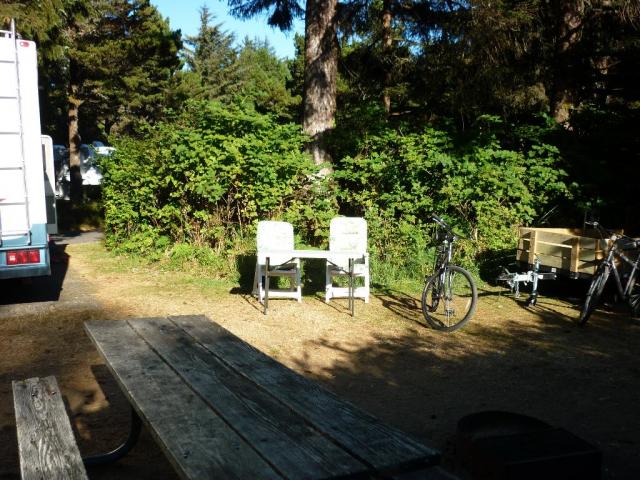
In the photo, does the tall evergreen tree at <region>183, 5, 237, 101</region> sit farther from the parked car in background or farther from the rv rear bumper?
the rv rear bumper

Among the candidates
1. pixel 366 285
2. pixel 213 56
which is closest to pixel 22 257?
pixel 366 285

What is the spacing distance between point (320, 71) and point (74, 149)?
14.5m

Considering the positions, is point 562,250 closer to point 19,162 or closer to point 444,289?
point 444,289

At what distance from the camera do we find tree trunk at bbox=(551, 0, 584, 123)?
1162 cm

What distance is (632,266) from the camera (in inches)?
285

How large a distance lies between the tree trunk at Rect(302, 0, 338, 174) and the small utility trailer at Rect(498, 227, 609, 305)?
392 centimetres

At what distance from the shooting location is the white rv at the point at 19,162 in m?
6.71

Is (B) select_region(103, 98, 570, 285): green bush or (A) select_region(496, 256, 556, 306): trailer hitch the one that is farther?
(B) select_region(103, 98, 570, 285): green bush

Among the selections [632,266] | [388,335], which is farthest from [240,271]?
[632,266]

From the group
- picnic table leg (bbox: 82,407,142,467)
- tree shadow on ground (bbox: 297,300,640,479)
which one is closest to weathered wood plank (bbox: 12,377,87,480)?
picnic table leg (bbox: 82,407,142,467)

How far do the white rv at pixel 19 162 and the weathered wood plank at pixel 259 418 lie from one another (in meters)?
4.16

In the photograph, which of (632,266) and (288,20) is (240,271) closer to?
(632,266)

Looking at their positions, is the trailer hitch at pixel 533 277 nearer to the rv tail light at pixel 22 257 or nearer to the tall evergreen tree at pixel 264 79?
the tall evergreen tree at pixel 264 79

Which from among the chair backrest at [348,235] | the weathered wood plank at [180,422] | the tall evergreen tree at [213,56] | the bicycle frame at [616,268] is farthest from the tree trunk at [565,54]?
the tall evergreen tree at [213,56]
